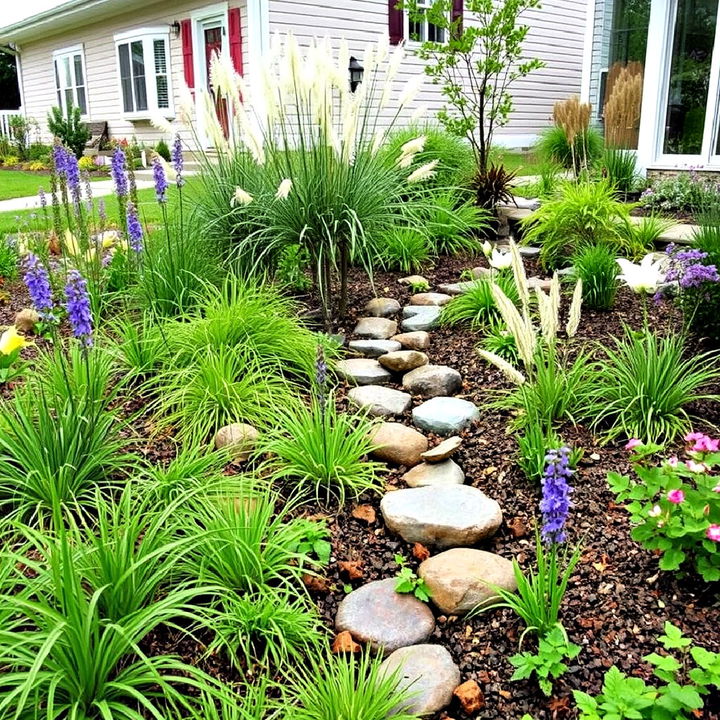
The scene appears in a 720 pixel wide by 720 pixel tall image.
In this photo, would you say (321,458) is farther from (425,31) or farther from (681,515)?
(425,31)

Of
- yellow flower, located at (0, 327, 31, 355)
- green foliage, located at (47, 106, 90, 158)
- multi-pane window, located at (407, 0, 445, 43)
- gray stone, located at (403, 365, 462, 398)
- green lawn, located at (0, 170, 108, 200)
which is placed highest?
multi-pane window, located at (407, 0, 445, 43)

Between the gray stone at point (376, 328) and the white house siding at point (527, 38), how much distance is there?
8.15 m

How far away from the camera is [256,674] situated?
1.91 meters

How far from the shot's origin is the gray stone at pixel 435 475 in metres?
2.69

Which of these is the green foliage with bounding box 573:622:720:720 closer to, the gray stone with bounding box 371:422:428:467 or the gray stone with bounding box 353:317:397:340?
the gray stone with bounding box 371:422:428:467

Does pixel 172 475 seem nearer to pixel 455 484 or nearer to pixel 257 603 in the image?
pixel 257 603

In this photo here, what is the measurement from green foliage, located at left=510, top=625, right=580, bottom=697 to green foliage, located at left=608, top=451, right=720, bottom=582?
40 centimetres

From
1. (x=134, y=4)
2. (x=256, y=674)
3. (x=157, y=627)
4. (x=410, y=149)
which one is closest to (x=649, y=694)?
(x=256, y=674)

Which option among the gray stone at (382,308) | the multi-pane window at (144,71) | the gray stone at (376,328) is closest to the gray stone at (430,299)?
the gray stone at (382,308)

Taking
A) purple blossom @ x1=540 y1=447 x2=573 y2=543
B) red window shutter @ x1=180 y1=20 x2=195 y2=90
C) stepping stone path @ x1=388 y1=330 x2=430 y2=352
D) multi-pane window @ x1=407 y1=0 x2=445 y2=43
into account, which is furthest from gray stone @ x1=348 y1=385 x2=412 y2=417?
multi-pane window @ x1=407 y1=0 x2=445 y2=43

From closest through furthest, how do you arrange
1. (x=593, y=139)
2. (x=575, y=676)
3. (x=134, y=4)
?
1. (x=575, y=676)
2. (x=593, y=139)
3. (x=134, y=4)

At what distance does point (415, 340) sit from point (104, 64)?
1419cm

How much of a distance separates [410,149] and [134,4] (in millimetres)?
11942

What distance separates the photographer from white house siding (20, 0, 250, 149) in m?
12.7
